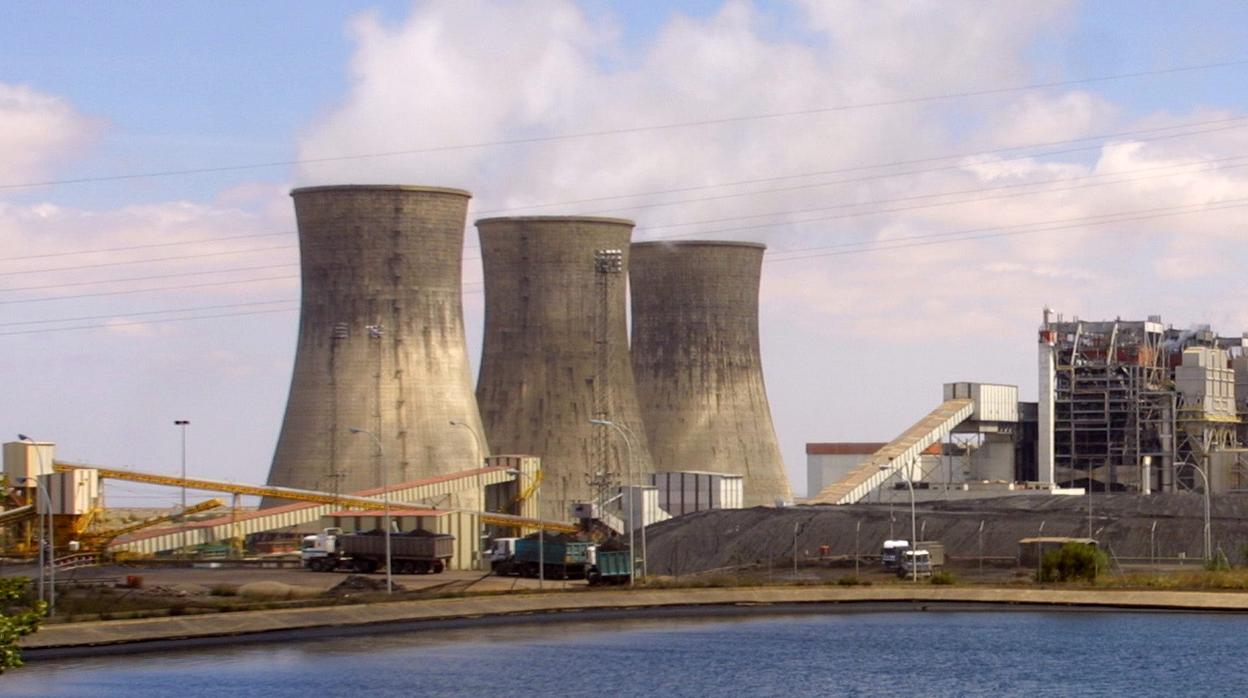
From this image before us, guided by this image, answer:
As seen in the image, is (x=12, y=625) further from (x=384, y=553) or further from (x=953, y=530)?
(x=953, y=530)

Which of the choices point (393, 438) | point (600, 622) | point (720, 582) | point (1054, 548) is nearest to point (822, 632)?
point (600, 622)

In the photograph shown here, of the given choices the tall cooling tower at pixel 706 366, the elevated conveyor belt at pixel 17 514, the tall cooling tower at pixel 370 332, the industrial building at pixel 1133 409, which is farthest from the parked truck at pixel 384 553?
the industrial building at pixel 1133 409

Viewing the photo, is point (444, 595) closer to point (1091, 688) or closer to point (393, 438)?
point (1091, 688)

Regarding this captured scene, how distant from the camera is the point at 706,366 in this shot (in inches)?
3462

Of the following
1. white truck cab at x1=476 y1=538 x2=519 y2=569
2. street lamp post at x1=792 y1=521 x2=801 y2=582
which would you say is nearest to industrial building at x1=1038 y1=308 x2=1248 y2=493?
street lamp post at x1=792 y1=521 x2=801 y2=582

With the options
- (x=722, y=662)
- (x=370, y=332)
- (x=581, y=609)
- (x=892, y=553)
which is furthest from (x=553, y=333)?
(x=722, y=662)

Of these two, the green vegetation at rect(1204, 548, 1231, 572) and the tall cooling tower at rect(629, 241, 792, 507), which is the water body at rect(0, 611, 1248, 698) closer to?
the green vegetation at rect(1204, 548, 1231, 572)

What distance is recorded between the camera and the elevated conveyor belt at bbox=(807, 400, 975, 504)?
8306 cm

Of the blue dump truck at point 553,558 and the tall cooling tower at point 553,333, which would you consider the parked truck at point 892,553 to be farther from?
the tall cooling tower at point 553,333

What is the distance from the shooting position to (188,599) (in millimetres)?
47219

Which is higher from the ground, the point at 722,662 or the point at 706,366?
the point at 706,366

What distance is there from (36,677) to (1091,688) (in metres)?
18.3

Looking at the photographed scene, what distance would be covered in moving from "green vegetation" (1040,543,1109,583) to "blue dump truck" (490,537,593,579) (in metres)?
13.6

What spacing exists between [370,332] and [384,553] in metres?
12.9
